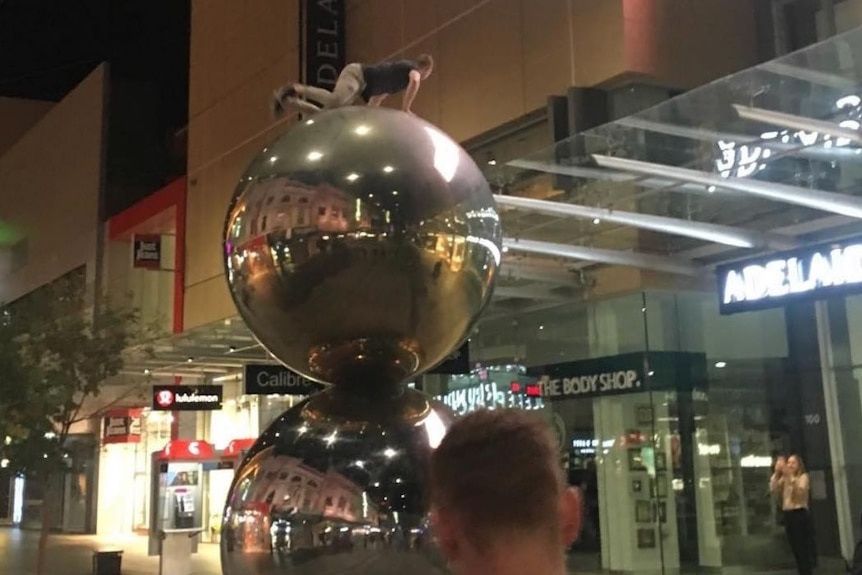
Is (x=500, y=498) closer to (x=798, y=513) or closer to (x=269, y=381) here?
→ (x=269, y=381)

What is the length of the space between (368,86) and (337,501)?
102 centimetres

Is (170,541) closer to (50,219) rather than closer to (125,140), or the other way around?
(125,140)

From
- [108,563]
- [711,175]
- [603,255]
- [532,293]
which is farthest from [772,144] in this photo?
[108,563]

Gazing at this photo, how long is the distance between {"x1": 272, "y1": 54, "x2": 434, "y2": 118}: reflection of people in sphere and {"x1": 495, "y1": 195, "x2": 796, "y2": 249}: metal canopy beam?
825 cm

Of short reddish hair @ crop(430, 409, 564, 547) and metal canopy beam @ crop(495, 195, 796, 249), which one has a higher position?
metal canopy beam @ crop(495, 195, 796, 249)

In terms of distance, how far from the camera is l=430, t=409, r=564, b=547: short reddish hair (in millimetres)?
1500

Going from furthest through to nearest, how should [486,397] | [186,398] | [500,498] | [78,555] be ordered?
[78,555], [186,398], [486,397], [500,498]

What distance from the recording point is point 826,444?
13.6m

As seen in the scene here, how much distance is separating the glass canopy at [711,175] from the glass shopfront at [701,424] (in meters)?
1.40

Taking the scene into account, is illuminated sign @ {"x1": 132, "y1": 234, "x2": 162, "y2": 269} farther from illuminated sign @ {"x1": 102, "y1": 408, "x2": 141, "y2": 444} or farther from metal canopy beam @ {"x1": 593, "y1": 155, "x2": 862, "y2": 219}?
metal canopy beam @ {"x1": 593, "y1": 155, "x2": 862, "y2": 219}

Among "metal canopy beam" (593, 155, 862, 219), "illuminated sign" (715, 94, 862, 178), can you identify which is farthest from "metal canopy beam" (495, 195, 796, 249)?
"illuminated sign" (715, 94, 862, 178)

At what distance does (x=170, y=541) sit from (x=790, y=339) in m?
Answer: 9.30

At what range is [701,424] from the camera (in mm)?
14148

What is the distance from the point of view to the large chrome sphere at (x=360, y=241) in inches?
83.8
